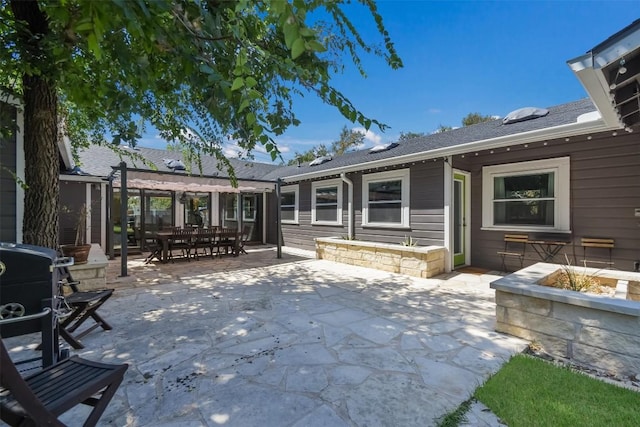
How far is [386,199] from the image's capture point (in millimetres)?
8148

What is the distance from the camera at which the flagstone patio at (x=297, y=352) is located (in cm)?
215

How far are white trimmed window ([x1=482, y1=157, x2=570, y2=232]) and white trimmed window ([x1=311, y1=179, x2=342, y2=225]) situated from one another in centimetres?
416

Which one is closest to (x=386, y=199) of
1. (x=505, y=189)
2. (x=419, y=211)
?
(x=419, y=211)

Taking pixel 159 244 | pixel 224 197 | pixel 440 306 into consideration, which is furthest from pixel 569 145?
pixel 224 197

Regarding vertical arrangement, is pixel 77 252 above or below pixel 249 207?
below

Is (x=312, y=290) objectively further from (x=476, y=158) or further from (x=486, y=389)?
(x=476, y=158)

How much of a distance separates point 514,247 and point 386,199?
10.3 feet

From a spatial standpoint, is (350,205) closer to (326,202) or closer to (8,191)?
(326,202)

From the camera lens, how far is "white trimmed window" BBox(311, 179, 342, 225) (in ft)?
31.4

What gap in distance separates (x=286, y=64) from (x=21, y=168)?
474 centimetres

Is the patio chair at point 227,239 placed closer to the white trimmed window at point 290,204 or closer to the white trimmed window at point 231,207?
the white trimmed window at point 290,204

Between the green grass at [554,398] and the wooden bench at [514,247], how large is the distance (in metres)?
4.19

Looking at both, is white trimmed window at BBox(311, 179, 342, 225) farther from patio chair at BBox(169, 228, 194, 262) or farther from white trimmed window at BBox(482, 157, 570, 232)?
white trimmed window at BBox(482, 157, 570, 232)

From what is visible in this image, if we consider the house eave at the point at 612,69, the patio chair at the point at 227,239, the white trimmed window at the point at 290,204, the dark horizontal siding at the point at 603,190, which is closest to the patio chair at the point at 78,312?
the patio chair at the point at 227,239
